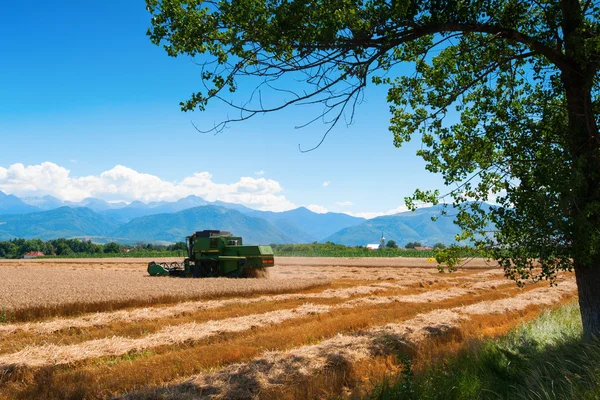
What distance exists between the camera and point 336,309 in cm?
1553

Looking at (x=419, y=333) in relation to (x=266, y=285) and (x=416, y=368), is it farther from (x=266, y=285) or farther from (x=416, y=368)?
(x=266, y=285)

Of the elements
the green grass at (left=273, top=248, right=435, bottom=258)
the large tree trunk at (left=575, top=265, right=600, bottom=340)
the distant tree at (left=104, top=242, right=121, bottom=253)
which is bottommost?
the green grass at (left=273, top=248, right=435, bottom=258)

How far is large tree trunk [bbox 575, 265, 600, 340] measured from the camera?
334 inches

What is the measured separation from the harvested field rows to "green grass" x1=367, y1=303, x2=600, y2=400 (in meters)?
1.19

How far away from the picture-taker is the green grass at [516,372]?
5.90 m

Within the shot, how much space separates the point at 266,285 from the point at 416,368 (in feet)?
47.0

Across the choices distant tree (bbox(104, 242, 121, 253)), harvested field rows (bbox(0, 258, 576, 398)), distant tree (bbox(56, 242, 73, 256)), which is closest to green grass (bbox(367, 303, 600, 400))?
harvested field rows (bbox(0, 258, 576, 398))

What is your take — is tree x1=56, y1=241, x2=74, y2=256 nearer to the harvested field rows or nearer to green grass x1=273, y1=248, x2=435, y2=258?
green grass x1=273, y1=248, x2=435, y2=258

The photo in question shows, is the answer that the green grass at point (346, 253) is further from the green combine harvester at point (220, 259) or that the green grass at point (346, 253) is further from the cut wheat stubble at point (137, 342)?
the cut wheat stubble at point (137, 342)

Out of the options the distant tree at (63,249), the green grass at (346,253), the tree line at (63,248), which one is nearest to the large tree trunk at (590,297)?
the green grass at (346,253)

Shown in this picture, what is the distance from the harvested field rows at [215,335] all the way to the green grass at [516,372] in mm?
1189

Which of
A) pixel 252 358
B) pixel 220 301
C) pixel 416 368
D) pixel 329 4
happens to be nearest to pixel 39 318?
pixel 220 301

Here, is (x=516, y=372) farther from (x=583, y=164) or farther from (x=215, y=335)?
(x=215, y=335)

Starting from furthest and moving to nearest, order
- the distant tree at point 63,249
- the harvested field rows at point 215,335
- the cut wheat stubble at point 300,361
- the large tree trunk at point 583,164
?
the distant tree at point 63,249 → the large tree trunk at point 583,164 → the harvested field rows at point 215,335 → the cut wheat stubble at point 300,361
